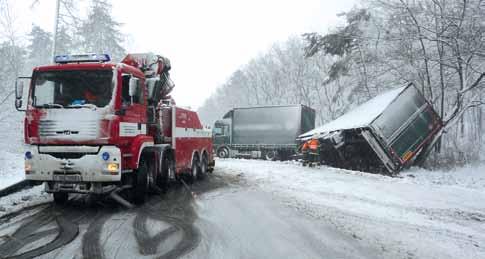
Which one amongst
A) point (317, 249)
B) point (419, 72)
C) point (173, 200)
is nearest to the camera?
point (317, 249)

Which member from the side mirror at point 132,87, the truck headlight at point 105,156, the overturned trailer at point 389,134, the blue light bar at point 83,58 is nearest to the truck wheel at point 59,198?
the truck headlight at point 105,156

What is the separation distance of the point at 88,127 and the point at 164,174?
2.78 m

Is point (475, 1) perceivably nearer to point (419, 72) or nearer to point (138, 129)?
point (419, 72)

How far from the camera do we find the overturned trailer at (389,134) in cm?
1275

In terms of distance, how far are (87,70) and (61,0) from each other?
51.2 ft

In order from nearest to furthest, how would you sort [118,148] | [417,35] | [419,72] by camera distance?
[118,148] < [417,35] < [419,72]

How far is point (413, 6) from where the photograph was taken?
56.0ft

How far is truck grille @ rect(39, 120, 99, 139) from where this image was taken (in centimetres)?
686

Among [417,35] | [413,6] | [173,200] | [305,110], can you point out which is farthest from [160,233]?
[305,110]

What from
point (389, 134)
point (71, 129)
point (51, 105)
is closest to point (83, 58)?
point (51, 105)

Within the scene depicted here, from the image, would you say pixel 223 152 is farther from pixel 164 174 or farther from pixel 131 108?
pixel 131 108

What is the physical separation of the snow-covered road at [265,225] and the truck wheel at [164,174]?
375 millimetres

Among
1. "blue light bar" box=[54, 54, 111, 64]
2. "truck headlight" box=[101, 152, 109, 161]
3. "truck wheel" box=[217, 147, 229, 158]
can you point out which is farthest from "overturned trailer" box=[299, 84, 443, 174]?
"truck wheel" box=[217, 147, 229, 158]

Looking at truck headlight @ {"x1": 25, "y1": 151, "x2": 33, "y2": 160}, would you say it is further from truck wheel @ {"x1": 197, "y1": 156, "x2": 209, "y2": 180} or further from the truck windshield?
truck wheel @ {"x1": 197, "y1": 156, "x2": 209, "y2": 180}
